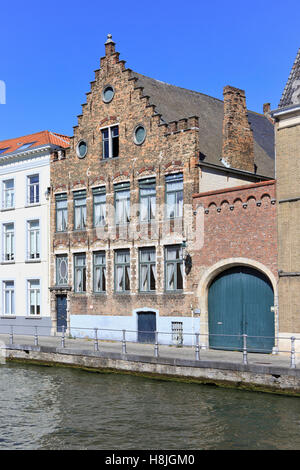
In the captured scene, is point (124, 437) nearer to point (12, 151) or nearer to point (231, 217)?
point (231, 217)

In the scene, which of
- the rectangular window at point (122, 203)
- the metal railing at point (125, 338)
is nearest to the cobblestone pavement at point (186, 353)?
the metal railing at point (125, 338)

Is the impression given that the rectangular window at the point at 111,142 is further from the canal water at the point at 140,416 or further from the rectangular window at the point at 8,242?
the canal water at the point at 140,416

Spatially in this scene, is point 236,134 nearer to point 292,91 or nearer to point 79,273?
point 292,91

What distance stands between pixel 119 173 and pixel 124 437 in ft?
56.3

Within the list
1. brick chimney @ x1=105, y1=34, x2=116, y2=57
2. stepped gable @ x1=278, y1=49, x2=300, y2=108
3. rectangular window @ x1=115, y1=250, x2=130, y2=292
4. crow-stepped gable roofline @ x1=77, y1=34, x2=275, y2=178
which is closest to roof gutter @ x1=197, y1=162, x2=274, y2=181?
crow-stepped gable roofline @ x1=77, y1=34, x2=275, y2=178

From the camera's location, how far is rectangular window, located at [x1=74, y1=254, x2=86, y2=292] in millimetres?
30984

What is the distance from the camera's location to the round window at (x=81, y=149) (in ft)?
103

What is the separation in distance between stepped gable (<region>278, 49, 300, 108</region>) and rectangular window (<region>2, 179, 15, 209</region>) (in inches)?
706

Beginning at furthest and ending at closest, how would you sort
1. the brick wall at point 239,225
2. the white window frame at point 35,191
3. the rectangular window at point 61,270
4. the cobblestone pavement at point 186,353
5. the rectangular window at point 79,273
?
the white window frame at point 35,191, the rectangular window at point 61,270, the rectangular window at point 79,273, the brick wall at point 239,225, the cobblestone pavement at point 186,353

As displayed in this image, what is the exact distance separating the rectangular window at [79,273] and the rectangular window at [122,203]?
10.6 feet

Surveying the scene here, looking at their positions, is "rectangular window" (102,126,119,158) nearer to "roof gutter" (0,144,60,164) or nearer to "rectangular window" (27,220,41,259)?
"roof gutter" (0,144,60,164)

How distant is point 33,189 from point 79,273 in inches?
241
